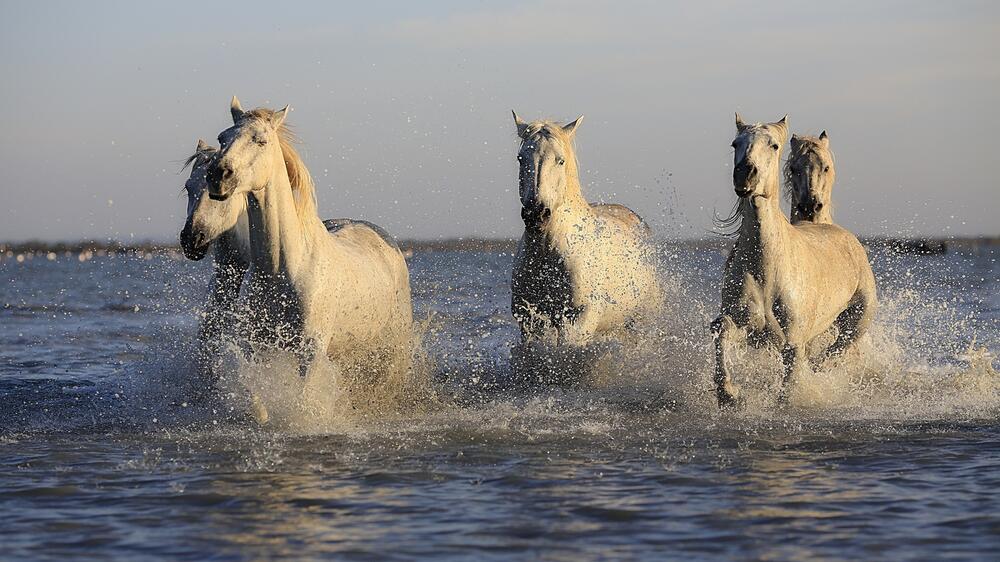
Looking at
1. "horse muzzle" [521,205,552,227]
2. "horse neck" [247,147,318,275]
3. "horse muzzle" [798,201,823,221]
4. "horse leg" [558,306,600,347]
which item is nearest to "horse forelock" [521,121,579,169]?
"horse muzzle" [521,205,552,227]

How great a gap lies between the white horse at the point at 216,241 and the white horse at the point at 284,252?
9.8 inches

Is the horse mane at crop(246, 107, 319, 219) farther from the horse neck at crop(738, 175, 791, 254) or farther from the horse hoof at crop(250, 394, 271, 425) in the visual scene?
the horse neck at crop(738, 175, 791, 254)

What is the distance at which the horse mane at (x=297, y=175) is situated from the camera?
25.1ft

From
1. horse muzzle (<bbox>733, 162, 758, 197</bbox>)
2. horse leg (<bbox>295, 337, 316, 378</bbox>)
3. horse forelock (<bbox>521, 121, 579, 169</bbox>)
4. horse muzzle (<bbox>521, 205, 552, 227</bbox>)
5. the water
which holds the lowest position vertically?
the water

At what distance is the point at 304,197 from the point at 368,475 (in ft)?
6.76

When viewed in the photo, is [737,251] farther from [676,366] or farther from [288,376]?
[288,376]

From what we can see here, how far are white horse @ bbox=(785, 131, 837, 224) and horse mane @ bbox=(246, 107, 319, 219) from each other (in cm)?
432

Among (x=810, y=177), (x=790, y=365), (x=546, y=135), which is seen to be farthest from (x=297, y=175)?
(x=810, y=177)

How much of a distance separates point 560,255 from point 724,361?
1.63m

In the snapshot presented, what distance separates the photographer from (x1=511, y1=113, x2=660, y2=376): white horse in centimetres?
859

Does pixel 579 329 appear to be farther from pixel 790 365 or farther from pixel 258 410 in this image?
pixel 258 410

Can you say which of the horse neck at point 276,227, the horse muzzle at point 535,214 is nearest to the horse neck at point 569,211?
the horse muzzle at point 535,214

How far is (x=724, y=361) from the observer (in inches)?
316

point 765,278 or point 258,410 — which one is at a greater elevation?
point 765,278
